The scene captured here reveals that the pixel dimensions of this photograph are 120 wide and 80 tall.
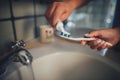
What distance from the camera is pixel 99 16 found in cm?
107

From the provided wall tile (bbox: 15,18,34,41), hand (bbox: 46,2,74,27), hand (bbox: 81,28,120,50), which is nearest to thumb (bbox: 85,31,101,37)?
hand (bbox: 81,28,120,50)

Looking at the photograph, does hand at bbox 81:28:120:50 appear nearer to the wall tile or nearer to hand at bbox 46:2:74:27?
hand at bbox 46:2:74:27

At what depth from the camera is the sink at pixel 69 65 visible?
48 cm

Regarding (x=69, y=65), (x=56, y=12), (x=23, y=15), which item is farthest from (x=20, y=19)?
(x=69, y=65)

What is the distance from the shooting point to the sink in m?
0.48

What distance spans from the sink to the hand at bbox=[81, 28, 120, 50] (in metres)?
0.05

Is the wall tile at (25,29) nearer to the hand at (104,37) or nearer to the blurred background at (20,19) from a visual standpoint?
the blurred background at (20,19)

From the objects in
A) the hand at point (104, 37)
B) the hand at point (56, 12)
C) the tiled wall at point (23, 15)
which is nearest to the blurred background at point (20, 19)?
the tiled wall at point (23, 15)

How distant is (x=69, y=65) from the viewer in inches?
22.2

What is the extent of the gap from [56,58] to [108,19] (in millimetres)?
629

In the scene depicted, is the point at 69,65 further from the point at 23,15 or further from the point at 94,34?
the point at 23,15

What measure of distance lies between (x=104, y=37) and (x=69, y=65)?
0.20 m

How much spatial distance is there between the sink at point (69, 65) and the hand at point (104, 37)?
52 mm

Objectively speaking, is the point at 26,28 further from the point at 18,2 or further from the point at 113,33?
the point at 113,33
